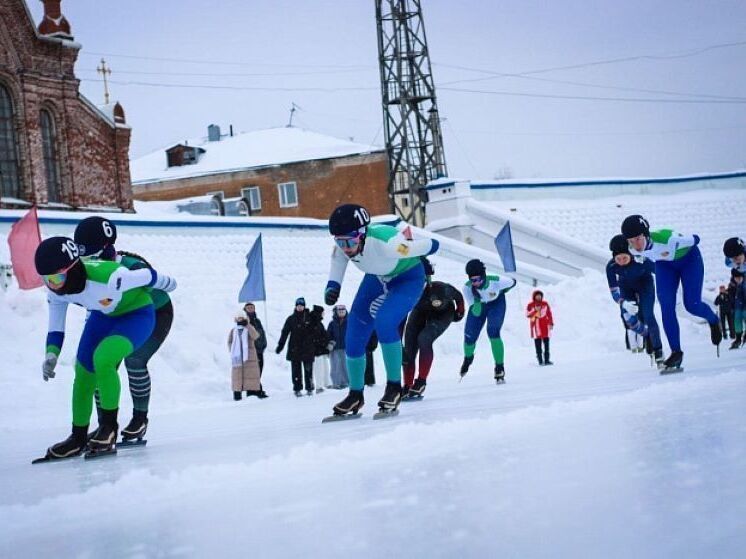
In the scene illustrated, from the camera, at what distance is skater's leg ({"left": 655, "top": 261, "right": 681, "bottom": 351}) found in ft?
36.2

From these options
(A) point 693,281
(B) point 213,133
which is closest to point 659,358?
Answer: (A) point 693,281

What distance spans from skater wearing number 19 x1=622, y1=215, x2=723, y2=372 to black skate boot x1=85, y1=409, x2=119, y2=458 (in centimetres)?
573

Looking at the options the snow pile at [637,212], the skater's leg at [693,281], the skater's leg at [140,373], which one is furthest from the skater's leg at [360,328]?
the snow pile at [637,212]

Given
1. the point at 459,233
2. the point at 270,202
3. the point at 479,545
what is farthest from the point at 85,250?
the point at 270,202

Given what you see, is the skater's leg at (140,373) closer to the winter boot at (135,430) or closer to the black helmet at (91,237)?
the winter boot at (135,430)

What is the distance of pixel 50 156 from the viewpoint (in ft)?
118

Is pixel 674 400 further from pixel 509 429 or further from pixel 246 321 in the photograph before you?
pixel 246 321

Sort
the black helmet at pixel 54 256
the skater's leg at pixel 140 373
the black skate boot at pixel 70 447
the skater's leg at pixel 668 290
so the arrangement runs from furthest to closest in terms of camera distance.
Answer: the skater's leg at pixel 668 290 → the skater's leg at pixel 140 373 → the black skate boot at pixel 70 447 → the black helmet at pixel 54 256

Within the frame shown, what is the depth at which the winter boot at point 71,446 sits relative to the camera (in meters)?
7.60

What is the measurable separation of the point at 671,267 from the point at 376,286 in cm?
387

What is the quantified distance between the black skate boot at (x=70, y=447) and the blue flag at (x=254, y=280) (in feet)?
46.5

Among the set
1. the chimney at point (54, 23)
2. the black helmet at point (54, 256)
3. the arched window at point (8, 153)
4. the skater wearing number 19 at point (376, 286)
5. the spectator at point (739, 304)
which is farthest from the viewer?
the chimney at point (54, 23)

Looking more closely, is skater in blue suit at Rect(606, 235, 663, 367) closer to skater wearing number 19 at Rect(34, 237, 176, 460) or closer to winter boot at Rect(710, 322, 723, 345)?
winter boot at Rect(710, 322, 723, 345)

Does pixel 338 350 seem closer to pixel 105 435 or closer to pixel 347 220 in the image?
pixel 347 220
